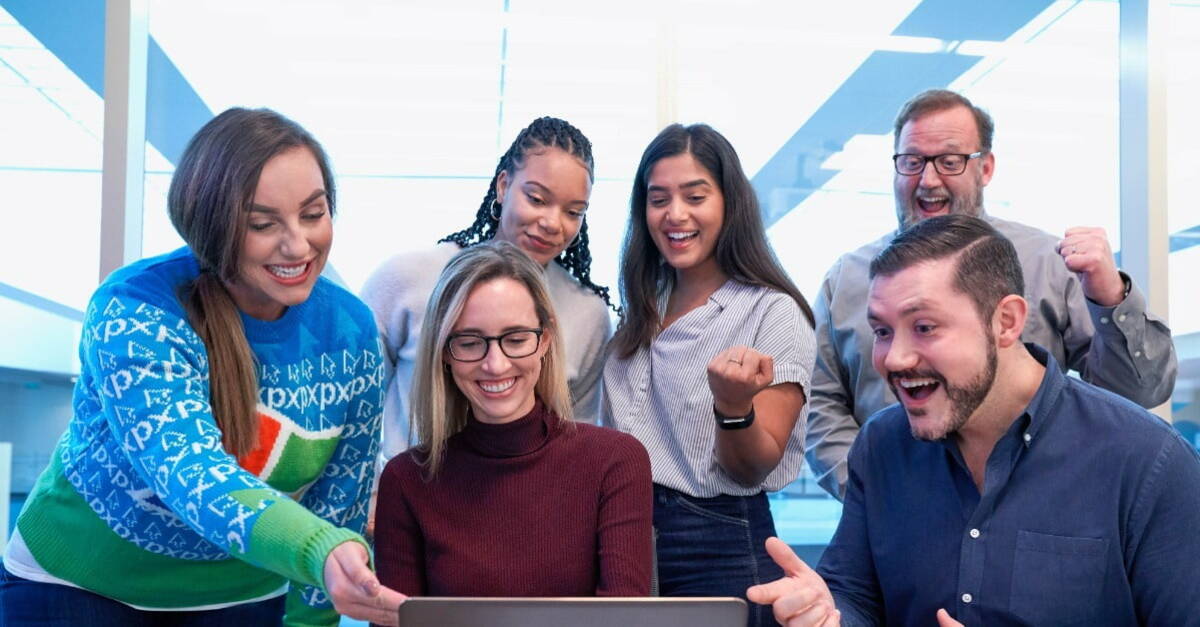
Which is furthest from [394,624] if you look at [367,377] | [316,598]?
[367,377]

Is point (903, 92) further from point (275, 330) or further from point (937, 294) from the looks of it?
point (275, 330)

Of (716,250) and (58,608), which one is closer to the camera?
(58,608)

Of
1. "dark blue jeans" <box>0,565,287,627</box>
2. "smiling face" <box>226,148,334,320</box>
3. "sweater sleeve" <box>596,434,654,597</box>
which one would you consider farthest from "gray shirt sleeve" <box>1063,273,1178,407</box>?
"dark blue jeans" <box>0,565,287,627</box>

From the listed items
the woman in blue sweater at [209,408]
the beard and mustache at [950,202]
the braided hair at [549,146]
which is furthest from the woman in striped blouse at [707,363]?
the woman in blue sweater at [209,408]

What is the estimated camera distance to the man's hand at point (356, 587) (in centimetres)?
124

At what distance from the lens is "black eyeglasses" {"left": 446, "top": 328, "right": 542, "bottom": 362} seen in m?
1.88

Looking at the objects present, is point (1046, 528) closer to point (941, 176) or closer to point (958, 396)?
point (958, 396)

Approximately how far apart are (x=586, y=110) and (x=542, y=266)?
1.15 metres

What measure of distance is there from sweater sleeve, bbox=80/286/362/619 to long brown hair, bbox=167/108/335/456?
0.12 feet

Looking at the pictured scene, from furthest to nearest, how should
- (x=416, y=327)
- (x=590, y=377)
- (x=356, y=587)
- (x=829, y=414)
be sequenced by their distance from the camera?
(x=829, y=414)
(x=590, y=377)
(x=416, y=327)
(x=356, y=587)

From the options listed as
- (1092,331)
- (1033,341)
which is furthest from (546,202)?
(1092,331)

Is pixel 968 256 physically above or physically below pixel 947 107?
below

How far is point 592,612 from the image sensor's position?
3.56 ft

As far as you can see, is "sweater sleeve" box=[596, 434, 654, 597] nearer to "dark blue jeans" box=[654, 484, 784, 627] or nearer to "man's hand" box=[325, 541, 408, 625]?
"dark blue jeans" box=[654, 484, 784, 627]
